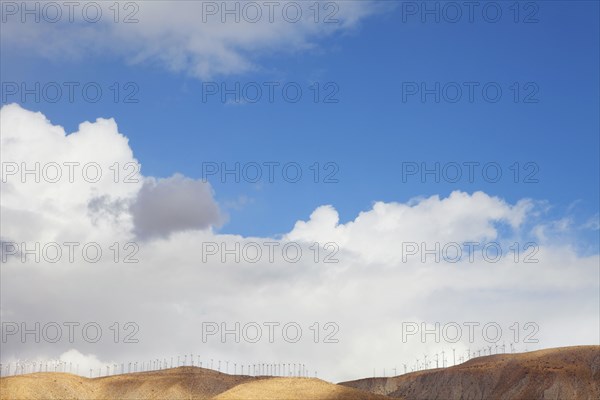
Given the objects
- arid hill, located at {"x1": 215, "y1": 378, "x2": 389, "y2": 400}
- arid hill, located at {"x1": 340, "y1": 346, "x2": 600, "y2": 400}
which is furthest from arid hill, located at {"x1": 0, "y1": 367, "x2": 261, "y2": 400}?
arid hill, located at {"x1": 340, "y1": 346, "x2": 600, "y2": 400}

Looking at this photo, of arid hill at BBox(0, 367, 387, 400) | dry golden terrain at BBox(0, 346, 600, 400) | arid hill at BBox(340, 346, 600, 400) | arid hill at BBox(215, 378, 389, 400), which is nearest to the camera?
arid hill at BBox(215, 378, 389, 400)

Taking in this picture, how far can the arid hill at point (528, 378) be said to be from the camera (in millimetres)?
160125

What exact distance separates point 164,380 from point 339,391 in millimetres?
78365

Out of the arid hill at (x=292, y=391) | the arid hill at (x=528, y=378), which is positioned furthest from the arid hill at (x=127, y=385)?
the arid hill at (x=528, y=378)

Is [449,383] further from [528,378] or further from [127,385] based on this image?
[127,385]

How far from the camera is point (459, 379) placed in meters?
187

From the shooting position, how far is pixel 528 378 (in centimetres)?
16700

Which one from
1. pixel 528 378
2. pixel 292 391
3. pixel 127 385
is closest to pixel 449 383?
pixel 528 378

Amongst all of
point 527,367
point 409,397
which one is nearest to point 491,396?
point 527,367

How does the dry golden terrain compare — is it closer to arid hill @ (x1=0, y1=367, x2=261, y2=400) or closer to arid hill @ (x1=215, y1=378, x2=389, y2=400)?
arid hill @ (x1=0, y1=367, x2=261, y2=400)

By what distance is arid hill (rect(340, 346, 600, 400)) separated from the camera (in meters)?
160

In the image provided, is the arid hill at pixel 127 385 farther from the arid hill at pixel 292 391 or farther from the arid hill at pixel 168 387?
the arid hill at pixel 292 391

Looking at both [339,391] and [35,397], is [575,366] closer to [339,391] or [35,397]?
[339,391]

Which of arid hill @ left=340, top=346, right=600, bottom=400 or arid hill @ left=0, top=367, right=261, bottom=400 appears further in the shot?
arid hill @ left=340, top=346, right=600, bottom=400
